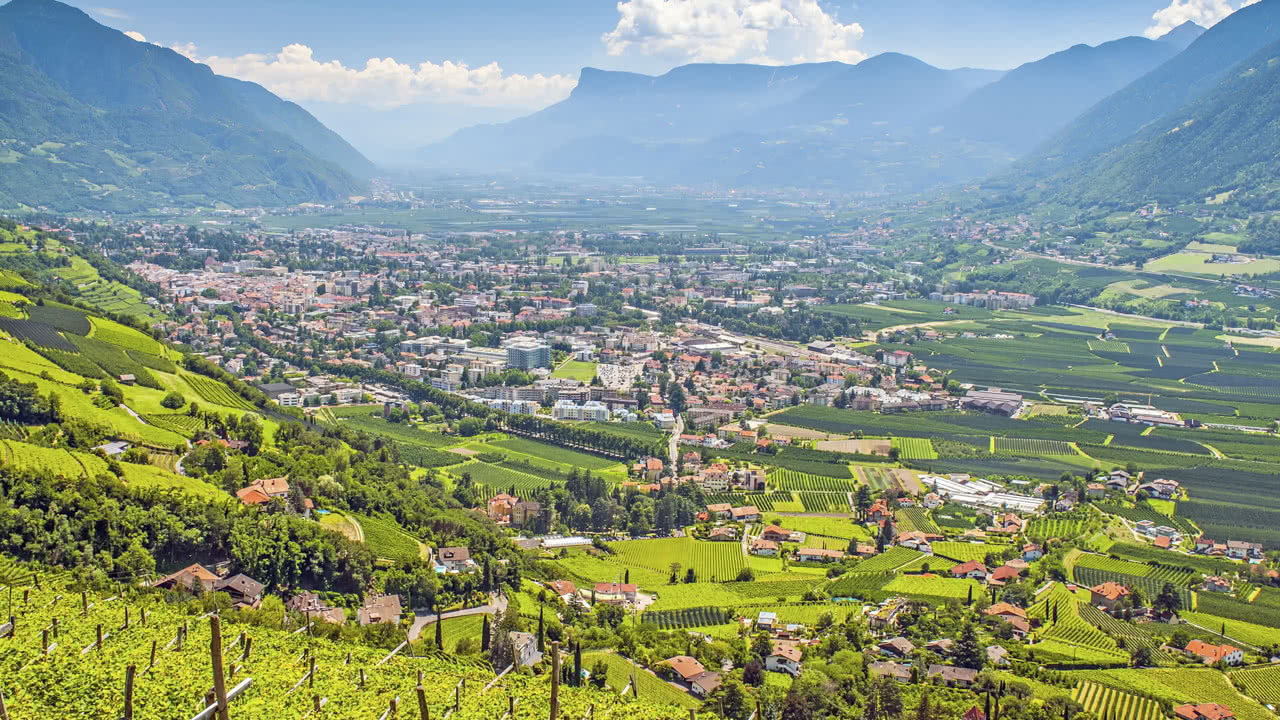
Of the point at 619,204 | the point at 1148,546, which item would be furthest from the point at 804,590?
the point at 619,204

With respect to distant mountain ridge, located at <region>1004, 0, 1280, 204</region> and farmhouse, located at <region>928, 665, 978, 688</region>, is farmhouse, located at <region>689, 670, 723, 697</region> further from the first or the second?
distant mountain ridge, located at <region>1004, 0, 1280, 204</region>

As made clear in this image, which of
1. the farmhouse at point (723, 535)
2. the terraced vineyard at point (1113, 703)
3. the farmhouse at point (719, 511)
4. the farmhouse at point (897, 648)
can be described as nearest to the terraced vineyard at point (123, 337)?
the farmhouse at point (719, 511)

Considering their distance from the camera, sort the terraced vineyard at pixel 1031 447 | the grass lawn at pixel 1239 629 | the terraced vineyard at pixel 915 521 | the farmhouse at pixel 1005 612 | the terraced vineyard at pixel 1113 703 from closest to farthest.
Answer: the terraced vineyard at pixel 1113 703, the grass lawn at pixel 1239 629, the farmhouse at pixel 1005 612, the terraced vineyard at pixel 915 521, the terraced vineyard at pixel 1031 447

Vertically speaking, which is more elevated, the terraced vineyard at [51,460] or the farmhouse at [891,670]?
the terraced vineyard at [51,460]

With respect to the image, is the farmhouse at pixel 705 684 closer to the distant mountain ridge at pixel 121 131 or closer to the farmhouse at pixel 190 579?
the farmhouse at pixel 190 579

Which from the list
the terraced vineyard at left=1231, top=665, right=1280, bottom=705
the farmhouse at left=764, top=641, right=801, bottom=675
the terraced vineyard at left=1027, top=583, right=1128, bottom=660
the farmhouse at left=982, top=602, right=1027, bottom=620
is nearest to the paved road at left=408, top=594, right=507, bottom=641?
the farmhouse at left=764, top=641, right=801, bottom=675

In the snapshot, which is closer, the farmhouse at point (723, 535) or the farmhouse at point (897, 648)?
the farmhouse at point (897, 648)
